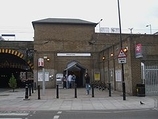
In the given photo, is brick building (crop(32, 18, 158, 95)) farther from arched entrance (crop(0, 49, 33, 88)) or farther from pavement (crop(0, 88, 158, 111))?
pavement (crop(0, 88, 158, 111))

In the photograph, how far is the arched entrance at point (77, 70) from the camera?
38303 millimetres

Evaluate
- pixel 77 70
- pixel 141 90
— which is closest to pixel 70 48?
pixel 77 70

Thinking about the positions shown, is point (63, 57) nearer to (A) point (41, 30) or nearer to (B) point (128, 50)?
(A) point (41, 30)

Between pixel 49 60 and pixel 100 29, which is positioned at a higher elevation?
pixel 100 29

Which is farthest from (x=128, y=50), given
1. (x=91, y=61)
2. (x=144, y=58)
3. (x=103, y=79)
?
(x=91, y=61)

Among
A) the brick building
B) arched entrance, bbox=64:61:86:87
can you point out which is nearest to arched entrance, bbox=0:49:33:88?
the brick building

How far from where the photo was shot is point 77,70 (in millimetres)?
39688

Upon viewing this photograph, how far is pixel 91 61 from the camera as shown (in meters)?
40.3

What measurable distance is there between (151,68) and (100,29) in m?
24.2

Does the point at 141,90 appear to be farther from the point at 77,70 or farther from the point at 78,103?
the point at 77,70

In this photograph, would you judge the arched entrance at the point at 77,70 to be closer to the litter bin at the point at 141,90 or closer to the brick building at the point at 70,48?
the brick building at the point at 70,48

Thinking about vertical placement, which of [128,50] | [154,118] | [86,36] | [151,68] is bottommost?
[154,118]

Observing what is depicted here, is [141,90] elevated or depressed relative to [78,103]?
elevated

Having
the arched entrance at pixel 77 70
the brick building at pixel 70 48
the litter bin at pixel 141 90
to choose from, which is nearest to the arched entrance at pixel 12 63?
the brick building at pixel 70 48
